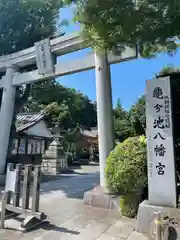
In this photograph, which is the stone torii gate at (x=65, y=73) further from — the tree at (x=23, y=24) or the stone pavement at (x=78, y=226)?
the stone pavement at (x=78, y=226)

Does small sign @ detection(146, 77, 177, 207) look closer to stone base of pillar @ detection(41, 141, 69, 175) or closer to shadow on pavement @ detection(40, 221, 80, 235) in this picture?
shadow on pavement @ detection(40, 221, 80, 235)

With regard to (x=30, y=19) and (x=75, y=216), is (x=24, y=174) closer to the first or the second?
(x=75, y=216)

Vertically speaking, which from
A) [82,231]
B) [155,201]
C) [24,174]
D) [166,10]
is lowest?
[82,231]

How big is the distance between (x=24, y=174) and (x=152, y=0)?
357 cm

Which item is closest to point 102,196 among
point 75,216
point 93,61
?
point 75,216

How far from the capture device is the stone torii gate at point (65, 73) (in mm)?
5719

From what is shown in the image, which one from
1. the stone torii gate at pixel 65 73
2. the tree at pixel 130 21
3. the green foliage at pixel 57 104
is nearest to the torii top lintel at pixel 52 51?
the stone torii gate at pixel 65 73

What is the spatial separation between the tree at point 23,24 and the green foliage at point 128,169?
237 inches

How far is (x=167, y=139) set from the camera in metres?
3.86

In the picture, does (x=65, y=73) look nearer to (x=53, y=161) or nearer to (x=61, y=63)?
(x=61, y=63)

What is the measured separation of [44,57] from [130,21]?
5.47 meters

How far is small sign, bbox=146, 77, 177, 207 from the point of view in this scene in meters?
3.75

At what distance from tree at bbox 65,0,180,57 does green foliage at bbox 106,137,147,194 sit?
203 cm

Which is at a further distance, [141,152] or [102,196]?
[102,196]
